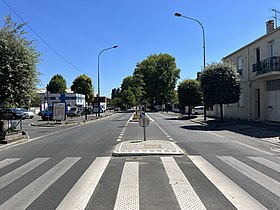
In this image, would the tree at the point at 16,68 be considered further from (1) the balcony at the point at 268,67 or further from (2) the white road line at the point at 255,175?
(1) the balcony at the point at 268,67

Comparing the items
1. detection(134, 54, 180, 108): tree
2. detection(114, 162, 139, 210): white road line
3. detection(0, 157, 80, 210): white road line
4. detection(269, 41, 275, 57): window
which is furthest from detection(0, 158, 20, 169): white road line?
detection(134, 54, 180, 108): tree

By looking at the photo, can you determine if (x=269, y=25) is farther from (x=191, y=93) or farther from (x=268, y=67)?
(x=191, y=93)

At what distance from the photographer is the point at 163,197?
568cm

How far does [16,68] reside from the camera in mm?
14133

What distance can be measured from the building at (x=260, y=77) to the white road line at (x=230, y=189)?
17034 mm

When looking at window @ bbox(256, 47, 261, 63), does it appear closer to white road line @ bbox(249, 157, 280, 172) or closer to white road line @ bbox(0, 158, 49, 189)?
white road line @ bbox(249, 157, 280, 172)

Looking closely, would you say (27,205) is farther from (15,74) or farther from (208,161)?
(15,74)

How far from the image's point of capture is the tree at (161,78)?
8675 centimetres

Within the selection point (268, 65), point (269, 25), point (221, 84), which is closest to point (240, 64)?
point (269, 25)

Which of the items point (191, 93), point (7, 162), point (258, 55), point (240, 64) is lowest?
point (7, 162)

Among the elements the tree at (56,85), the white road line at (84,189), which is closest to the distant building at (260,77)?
the white road line at (84,189)

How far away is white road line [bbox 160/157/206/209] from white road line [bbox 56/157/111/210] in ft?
5.32

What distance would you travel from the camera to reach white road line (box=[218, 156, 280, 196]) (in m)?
6.41

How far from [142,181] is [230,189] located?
6.04 ft
